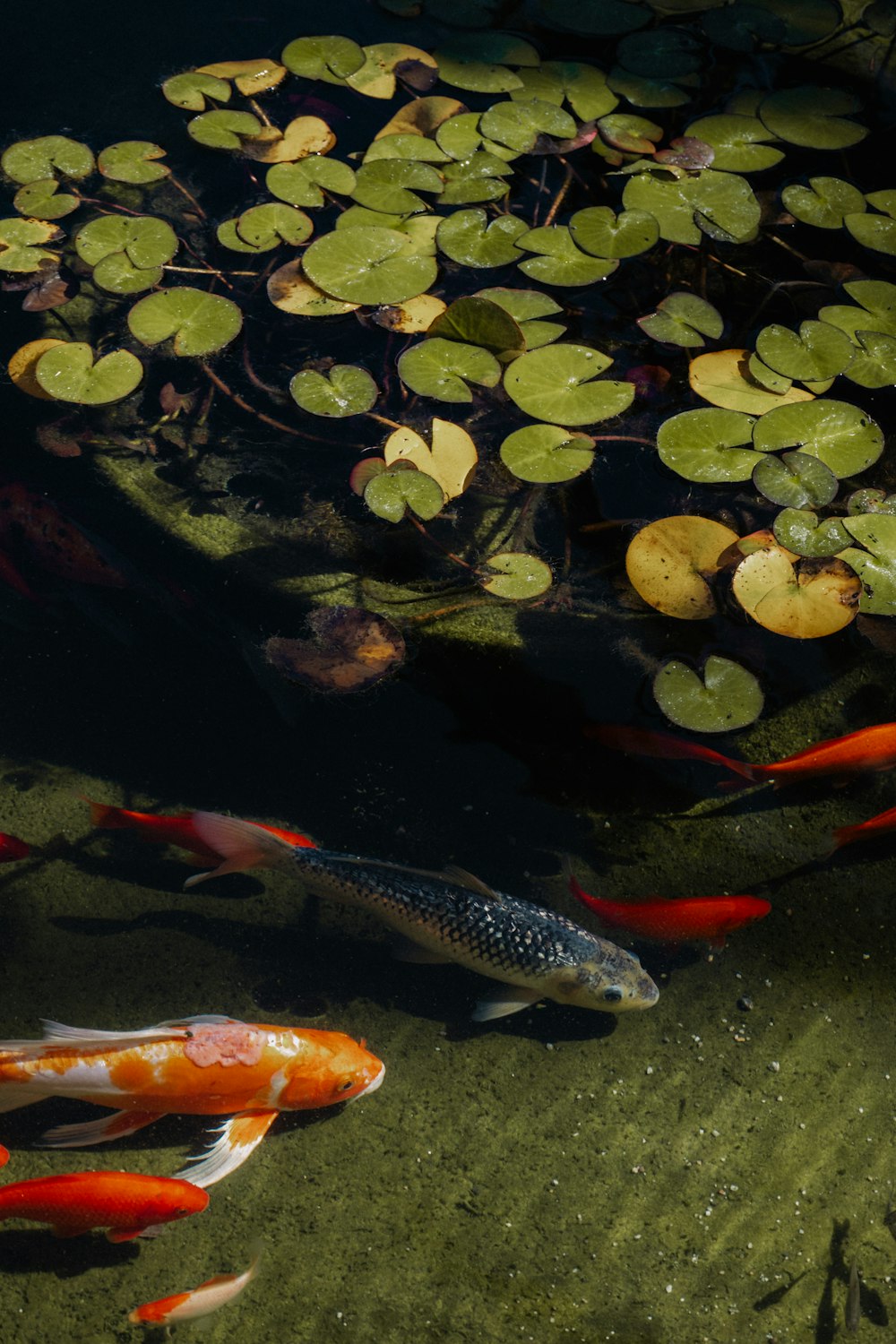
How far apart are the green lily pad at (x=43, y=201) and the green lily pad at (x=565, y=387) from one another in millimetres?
1942

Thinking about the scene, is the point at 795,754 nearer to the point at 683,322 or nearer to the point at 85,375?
the point at 683,322

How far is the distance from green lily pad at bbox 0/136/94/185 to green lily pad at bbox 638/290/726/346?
2372 millimetres

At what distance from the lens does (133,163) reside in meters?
3.80

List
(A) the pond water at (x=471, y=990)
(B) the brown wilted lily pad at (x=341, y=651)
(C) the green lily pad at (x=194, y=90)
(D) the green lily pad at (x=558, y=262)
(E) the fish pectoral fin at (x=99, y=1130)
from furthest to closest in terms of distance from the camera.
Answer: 1. (C) the green lily pad at (x=194, y=90)
2. (D) the green lily pad at (x=558, y=262)
3. (B) the brown wilted lily pad at (x=341, y=651)
4. (E) the fish pectoral fin at (x=99, y=1130)
5. (A) the pond water at (x=471, y=990)

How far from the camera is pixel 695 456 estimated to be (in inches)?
119

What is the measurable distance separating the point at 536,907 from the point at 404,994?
0.44 m

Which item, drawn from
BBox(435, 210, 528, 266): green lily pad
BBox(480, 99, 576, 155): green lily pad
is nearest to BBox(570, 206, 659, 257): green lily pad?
BBox(435, 210, 528, 266): green lily pad

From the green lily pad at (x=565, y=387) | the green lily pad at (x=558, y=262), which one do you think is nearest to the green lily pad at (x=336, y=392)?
the green lily pad at (x=565, y=387)

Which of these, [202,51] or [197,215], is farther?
[202,51]

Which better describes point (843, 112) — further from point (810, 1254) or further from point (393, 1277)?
point (393, 1277)

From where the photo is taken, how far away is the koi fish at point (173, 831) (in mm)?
2590

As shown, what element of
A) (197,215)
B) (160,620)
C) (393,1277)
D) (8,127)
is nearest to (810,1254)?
(393,1277)

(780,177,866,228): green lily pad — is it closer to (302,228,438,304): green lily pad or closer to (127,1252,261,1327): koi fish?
(302,228,438,304): green lily pad

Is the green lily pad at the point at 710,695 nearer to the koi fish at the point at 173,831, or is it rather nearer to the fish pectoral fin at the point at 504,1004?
the fish pectoral fin at the point at 504,1004
